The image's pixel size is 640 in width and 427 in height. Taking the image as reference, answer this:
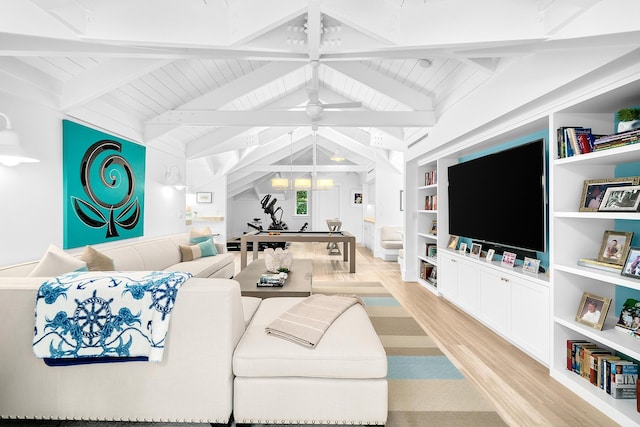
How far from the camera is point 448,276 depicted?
414 cm

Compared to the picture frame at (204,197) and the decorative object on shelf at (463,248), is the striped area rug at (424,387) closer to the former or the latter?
the decorative object on shelf at (463,248)

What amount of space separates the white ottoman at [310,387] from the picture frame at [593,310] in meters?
1.50

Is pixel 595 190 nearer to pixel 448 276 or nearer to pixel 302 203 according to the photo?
pixel 448 276

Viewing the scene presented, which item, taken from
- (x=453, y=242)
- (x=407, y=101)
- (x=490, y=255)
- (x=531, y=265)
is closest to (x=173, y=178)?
(x=407, y=101)

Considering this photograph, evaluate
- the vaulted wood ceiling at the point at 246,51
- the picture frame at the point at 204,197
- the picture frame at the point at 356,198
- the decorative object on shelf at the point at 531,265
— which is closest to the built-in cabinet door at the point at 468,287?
the decorative object on shelf at the point at 531,265

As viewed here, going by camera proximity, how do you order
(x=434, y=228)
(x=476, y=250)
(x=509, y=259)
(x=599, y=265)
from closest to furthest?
(x=599, y=265), (x=509, y=259), (x=476, y=250), (x=434, y=228)

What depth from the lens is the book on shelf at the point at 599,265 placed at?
2.01 metres

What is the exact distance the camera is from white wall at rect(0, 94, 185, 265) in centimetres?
252

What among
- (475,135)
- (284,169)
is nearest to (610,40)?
(475,135)

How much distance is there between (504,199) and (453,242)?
120 centimetres

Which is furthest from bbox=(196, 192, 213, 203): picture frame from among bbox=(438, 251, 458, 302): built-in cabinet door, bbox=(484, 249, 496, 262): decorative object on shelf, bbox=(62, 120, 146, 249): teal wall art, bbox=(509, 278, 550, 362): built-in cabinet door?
bbox=(509, 278, 550, 362): built-in cabinet door

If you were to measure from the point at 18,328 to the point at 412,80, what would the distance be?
4.20 m

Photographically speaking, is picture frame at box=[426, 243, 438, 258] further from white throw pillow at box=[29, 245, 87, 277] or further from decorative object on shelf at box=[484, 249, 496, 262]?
white throw pillow at box=[29, 245, 87, 277]

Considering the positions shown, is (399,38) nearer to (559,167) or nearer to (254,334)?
(559,167)
